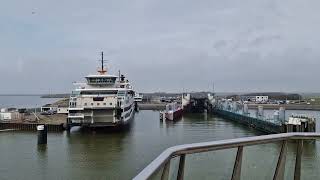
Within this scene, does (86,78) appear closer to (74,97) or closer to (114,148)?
(74,97)

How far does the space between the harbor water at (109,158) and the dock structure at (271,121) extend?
8828 millimetres

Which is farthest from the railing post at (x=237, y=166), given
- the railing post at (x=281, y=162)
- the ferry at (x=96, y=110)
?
the ferry at (x=96, y=110)

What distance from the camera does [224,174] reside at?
3643mm

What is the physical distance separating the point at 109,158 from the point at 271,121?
77.6ft

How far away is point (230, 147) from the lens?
134 inches

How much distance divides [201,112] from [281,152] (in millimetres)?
76165

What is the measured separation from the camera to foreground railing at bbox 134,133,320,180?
2.54 metres

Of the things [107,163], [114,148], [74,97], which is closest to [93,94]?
[74,97]

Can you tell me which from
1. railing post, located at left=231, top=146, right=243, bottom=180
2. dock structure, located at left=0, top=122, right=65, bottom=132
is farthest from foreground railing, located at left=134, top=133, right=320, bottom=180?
dock structure, located at left=0, top=122, right=65, bottom=132

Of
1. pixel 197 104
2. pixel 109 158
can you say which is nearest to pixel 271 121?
pixel 109 158

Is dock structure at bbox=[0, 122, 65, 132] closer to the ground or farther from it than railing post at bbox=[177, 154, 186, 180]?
closer to the ground

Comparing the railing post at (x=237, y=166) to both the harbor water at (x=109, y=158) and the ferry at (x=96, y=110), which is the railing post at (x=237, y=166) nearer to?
the harbor water at (x=109, y=158)

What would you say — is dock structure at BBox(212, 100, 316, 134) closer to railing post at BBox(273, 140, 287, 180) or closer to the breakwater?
the breakwater

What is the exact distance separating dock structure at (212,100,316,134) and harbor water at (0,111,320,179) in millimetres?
8828
